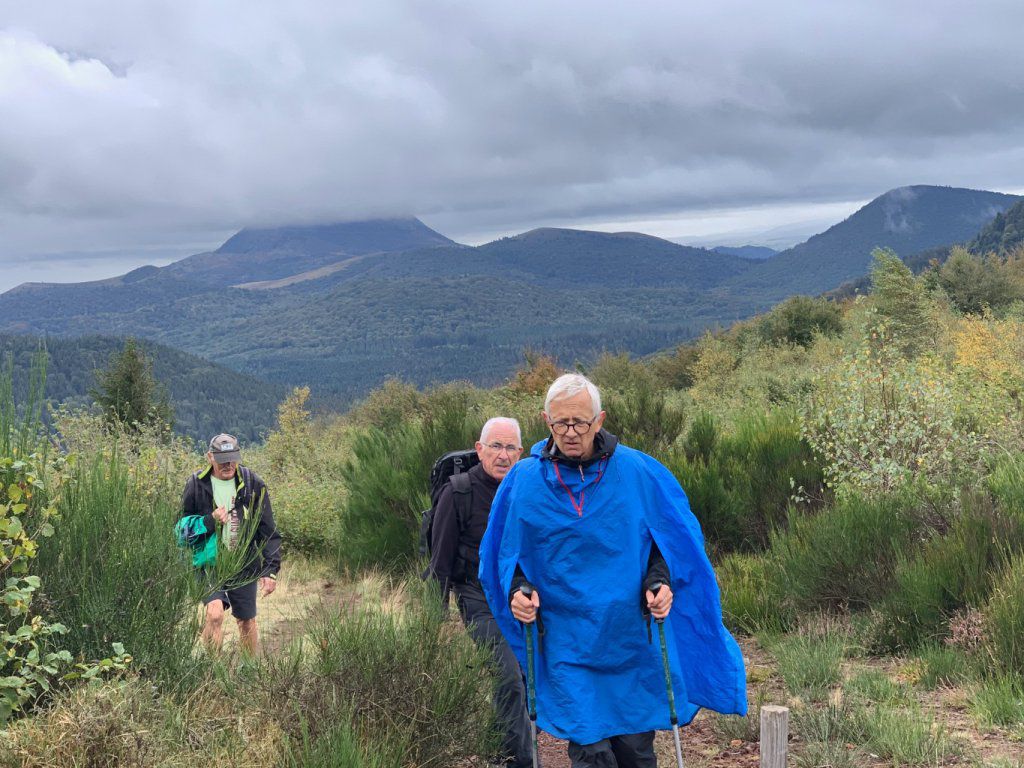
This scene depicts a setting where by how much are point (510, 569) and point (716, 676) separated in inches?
37.9

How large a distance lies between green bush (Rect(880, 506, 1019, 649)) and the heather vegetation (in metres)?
0.01

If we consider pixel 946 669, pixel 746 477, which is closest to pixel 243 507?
pixel 946 669

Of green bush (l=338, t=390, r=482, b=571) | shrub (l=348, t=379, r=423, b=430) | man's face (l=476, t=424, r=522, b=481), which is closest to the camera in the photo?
man's face (l=476, t=424, r=522, b=481)

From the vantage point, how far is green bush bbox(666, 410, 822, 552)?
28.5 ft

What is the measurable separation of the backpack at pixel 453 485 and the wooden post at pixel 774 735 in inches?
77.1

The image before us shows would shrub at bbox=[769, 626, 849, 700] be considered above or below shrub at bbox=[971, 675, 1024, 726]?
below

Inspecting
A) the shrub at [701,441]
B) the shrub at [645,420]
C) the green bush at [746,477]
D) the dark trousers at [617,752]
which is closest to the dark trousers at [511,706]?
the dark trousers at [617,752]

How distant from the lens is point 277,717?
3686 millimetres

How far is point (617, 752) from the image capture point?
3.70 m

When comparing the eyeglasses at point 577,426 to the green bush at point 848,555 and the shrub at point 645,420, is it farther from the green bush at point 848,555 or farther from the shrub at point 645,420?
the shrub at point 645,420

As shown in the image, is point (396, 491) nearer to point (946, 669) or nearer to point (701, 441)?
point (701, 441)

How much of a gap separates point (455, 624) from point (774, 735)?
2120 mm

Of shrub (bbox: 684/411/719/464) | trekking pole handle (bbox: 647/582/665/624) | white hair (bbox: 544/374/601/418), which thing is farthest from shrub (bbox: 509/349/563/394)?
trekking pole handle (bbox: 647/582/665/624)

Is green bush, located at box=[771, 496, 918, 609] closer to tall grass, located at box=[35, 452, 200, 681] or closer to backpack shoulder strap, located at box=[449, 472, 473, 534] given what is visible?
backpack shoulder strap, located at box=[449, 472, 473, 534]
